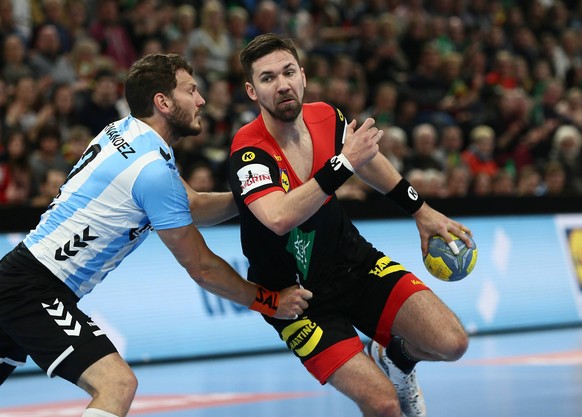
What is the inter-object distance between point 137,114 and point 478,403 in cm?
389

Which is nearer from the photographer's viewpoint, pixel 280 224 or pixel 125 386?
pixel 125 386

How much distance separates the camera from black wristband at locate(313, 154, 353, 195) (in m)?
5.55

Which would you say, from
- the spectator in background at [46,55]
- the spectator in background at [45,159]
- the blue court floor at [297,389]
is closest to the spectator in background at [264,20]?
the spectator in background at [46,55]

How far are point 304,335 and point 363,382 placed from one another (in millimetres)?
488

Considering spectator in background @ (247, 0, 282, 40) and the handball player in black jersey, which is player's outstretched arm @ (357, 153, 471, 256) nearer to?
the handball player in black jersey

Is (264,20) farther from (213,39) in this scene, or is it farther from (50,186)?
(50,186)

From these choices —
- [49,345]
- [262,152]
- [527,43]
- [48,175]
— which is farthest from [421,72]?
[49,345]

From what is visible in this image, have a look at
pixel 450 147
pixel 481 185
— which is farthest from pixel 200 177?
pixel 450 147

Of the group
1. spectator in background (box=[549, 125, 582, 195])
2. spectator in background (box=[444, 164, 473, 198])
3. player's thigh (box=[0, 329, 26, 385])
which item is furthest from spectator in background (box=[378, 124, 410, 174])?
player's thigh (box=[0, 329, 26, 385])

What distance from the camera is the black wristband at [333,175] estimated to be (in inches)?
218

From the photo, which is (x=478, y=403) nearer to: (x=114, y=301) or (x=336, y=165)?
(x=336, y=165)

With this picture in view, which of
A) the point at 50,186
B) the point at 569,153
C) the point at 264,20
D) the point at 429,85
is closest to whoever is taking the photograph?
the point at 50,186

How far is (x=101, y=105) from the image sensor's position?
12398mm

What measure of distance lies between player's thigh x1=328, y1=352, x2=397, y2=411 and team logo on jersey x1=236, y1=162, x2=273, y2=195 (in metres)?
1.17
